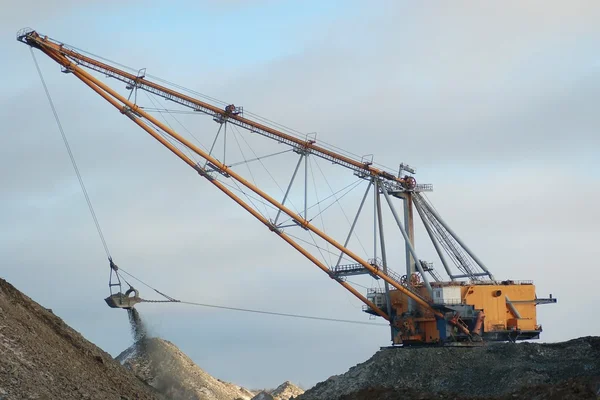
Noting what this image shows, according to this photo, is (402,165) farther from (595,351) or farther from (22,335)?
(22,335)

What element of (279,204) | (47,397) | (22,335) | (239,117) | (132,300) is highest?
(239,117)

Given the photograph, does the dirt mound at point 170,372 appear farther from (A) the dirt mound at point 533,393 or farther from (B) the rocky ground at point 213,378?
(A) the dirt mound at point 533,393

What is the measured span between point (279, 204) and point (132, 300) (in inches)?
537

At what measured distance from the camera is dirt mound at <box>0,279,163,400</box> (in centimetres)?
4669

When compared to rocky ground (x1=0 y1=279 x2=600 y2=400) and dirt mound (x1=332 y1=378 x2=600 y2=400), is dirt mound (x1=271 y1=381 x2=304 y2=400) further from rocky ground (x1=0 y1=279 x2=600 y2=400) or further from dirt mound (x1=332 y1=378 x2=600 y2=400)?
dirt mound (x1=332 y1=378 x2=600 y2=400)

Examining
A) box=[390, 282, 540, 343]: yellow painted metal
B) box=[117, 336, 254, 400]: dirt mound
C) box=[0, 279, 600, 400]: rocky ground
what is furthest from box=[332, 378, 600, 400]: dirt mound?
box=[117, 336, 254, 400]: dirt mound

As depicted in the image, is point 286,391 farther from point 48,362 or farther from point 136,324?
point 48,362

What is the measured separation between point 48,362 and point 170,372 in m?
23.8

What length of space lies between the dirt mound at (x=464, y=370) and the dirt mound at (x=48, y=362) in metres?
15.7

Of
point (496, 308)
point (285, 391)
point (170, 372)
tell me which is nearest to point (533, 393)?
point (496, 308)

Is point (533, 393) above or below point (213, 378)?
below

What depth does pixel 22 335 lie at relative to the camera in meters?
49.8

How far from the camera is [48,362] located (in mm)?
49062

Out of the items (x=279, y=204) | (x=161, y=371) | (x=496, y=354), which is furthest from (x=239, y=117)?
(x=496, y=354)
